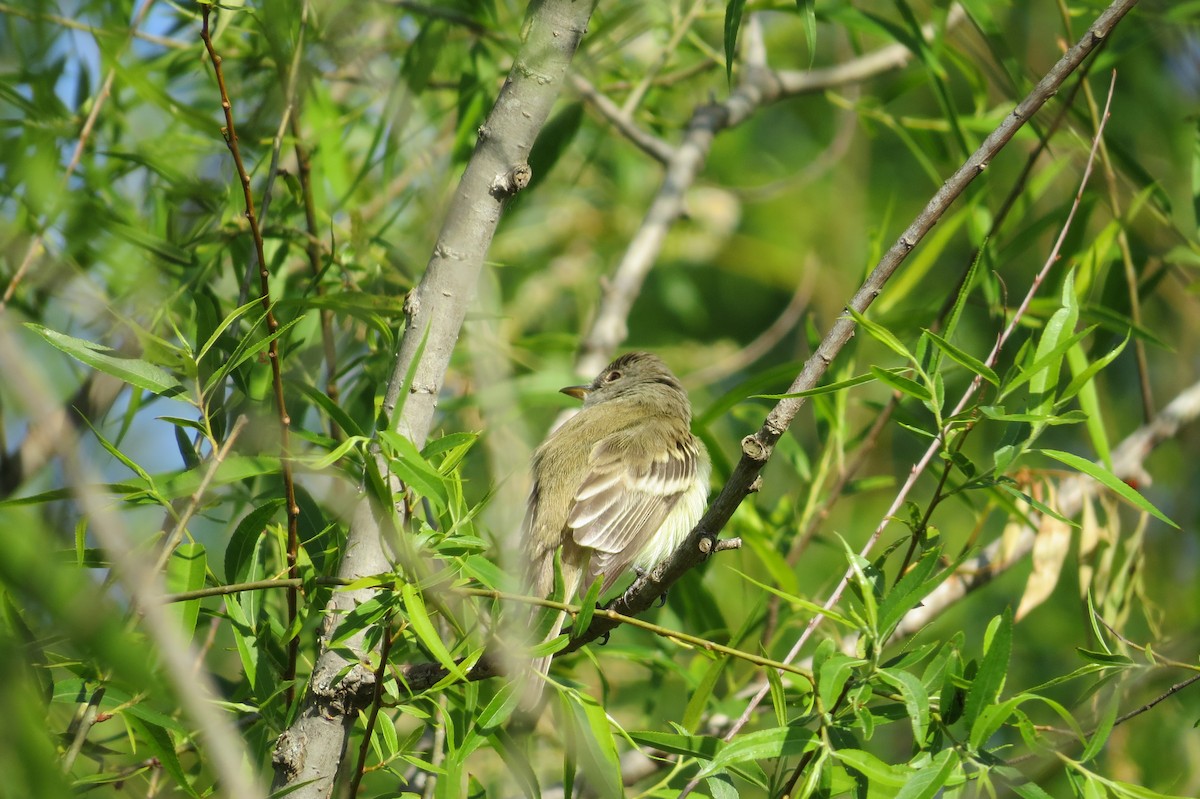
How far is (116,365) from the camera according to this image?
2076 millimetres

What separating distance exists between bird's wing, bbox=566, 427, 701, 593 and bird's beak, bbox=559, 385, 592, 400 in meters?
0.26

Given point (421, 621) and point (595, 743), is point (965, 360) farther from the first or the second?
point (421, 621)

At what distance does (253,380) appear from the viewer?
9.79ft

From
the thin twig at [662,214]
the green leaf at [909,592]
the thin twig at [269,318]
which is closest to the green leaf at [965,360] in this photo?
the green leaf at [909,592]

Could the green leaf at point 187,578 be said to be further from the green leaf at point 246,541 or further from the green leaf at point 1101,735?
the green leaf at point 1101,735

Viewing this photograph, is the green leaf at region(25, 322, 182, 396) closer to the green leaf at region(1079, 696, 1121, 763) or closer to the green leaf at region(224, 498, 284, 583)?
the green leaf at region(224, 498, 284, 583)

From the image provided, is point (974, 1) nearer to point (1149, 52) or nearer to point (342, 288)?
point (342, 288)

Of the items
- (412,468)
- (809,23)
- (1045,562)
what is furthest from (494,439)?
(1045,562)

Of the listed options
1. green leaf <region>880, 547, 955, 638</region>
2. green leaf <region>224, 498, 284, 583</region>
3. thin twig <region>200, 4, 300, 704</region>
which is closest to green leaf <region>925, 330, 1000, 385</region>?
green leaf <region>880, 547, 955, 638</region>

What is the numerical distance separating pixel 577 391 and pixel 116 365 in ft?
8.42

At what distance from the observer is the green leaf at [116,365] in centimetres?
203

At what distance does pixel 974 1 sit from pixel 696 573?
221 centimetres

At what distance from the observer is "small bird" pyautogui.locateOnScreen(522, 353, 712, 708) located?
12.4ft

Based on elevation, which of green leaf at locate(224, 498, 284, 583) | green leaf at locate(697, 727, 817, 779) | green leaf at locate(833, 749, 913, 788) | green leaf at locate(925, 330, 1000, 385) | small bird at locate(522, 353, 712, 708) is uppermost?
green leaf at locate(925, 330, 1000, 385)
